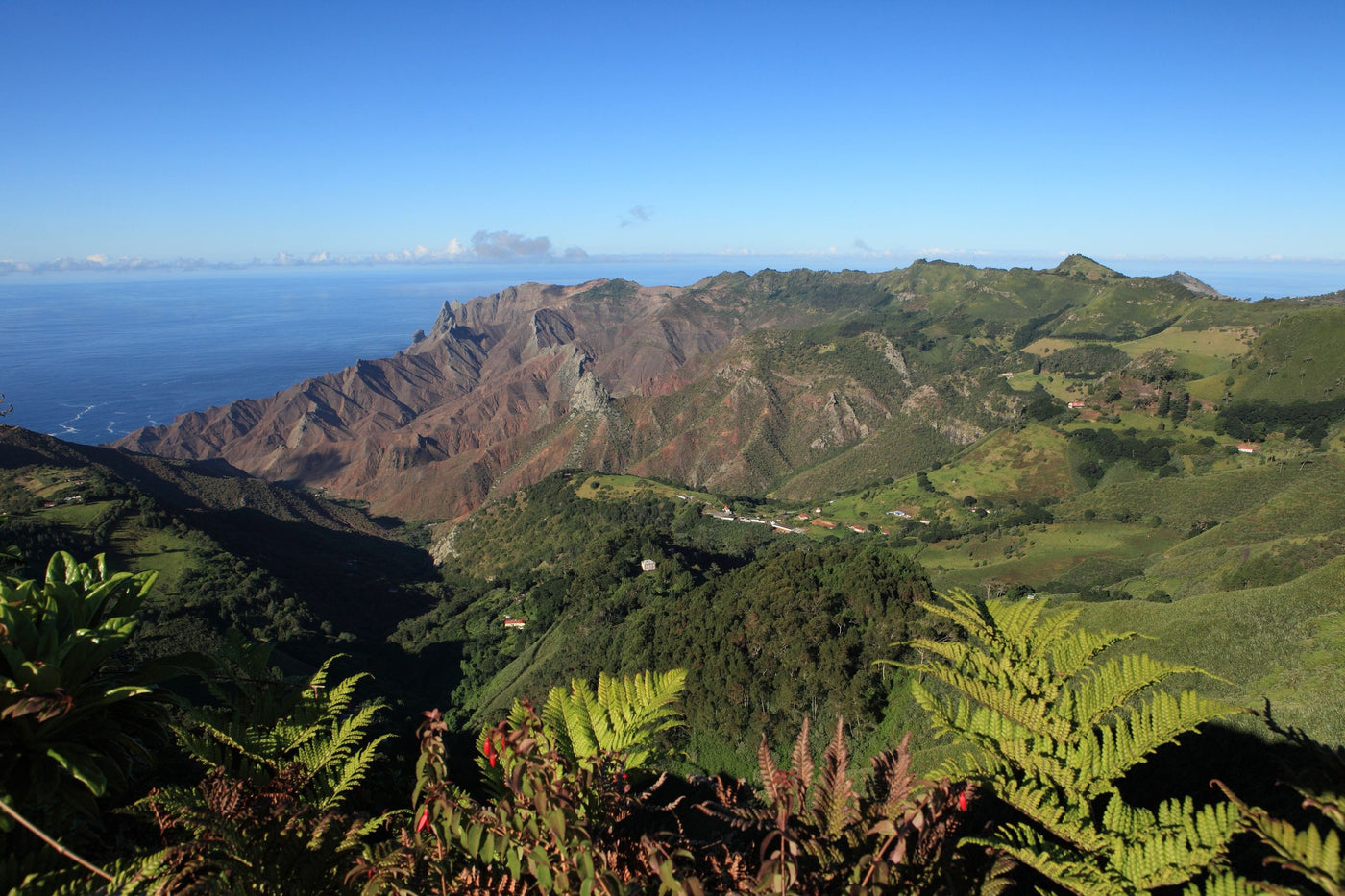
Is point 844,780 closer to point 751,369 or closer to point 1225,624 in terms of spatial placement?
point 1225,624

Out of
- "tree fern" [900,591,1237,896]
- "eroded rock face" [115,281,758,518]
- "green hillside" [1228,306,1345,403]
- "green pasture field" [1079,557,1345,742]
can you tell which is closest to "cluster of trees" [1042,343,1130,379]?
"green hillside" [1228,306,1345,403]

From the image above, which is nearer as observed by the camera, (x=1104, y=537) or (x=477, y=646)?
(x=477, y=646)

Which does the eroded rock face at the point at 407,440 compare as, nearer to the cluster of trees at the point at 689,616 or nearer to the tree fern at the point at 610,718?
the cluster of trees at the point at 689,616

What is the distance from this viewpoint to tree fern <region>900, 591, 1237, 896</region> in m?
3.92

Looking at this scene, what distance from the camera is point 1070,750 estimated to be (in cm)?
500

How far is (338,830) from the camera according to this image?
4336 millimetres

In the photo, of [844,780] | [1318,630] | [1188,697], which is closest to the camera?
[844,780]

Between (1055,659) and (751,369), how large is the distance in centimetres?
13580

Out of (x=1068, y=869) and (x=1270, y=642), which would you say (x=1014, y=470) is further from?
(x=1068, y=869)

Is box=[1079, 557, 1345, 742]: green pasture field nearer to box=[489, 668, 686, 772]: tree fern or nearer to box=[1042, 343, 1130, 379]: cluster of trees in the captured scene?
box=[489, 668, 686, 772]: tree fern

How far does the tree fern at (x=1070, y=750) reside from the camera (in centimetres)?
392

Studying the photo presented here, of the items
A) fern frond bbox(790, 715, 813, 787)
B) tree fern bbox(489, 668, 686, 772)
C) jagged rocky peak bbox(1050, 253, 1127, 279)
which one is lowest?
tree fern bbox(489, 668, 686, 772)

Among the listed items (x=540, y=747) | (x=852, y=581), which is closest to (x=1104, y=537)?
(x=852, y=581)

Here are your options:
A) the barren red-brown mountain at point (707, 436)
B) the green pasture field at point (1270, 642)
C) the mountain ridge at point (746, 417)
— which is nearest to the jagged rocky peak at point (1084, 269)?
the mountain ridge at point (746, 417)
